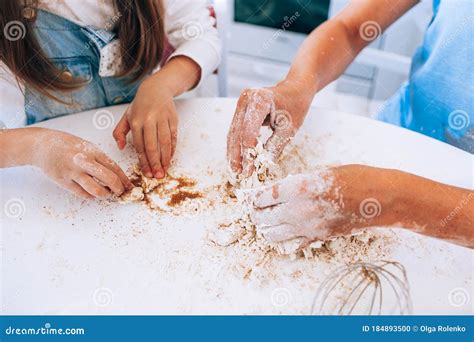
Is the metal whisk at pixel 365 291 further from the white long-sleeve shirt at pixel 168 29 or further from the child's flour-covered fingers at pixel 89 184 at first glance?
the white long-sleeve shirt at pixel 168 29

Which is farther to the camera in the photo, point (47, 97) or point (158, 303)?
point (47, 97)

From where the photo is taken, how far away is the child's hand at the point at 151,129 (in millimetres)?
727

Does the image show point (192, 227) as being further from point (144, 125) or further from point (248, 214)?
point (144, 125)

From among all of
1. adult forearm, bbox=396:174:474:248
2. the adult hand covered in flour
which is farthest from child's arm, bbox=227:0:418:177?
adult forearm, bbox=396:174:474:248

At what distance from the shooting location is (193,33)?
3.01 feet

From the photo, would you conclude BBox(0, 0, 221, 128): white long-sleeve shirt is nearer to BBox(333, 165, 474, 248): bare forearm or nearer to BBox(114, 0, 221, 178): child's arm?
BBox(114, 0, 221, 178): child's arm

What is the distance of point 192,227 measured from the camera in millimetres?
653

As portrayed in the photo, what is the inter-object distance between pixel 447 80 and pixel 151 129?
536 mm

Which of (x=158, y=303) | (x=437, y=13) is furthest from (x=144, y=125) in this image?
(x=437, y=13)

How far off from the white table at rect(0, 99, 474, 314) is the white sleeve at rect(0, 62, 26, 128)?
0.15 m

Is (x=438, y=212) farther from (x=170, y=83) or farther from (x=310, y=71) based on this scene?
(x=170, y=83)

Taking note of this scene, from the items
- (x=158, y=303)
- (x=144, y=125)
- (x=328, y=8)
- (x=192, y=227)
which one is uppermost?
(x=328, y=8)

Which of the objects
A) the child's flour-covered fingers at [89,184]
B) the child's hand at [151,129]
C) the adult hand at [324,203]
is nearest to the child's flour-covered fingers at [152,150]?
the child's hand at [151,129]

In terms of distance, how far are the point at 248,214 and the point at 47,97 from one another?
1.56ft
